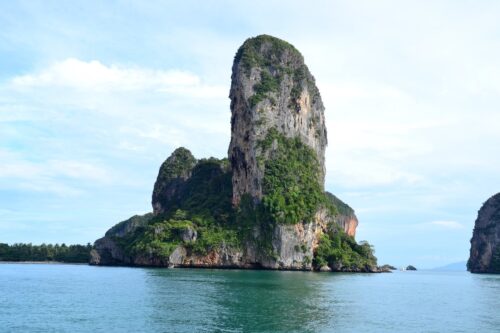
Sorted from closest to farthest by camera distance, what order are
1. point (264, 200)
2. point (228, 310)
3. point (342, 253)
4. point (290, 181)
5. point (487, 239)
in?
point (228, 310) < point (264, 200) < point (342, 253) < point (290, 181) < point (487, 239)

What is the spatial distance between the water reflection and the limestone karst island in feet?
143

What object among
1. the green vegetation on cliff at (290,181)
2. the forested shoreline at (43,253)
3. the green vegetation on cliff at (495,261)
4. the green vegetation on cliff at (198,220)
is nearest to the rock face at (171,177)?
the green vegetation on cliff at (198,220)

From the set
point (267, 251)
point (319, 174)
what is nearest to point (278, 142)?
point (319, 174)

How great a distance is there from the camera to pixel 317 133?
122250 millimetres

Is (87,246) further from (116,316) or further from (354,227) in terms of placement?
(116,316)

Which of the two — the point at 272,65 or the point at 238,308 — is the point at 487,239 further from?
Result: the point at 238,308

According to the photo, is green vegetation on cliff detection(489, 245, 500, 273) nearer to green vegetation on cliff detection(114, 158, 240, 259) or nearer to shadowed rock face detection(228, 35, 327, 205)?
Answer: shadowed rock face detection(228, 35, 327, 205)

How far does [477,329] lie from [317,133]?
9058 cm

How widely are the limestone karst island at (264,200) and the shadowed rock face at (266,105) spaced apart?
0.71ft

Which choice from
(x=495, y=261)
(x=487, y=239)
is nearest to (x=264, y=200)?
(x=495, y=261)

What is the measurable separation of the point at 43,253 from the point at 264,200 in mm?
74316

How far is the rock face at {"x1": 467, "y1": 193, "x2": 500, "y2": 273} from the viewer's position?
14425 cm

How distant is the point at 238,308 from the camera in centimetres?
3769

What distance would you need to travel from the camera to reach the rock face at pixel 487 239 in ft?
473
